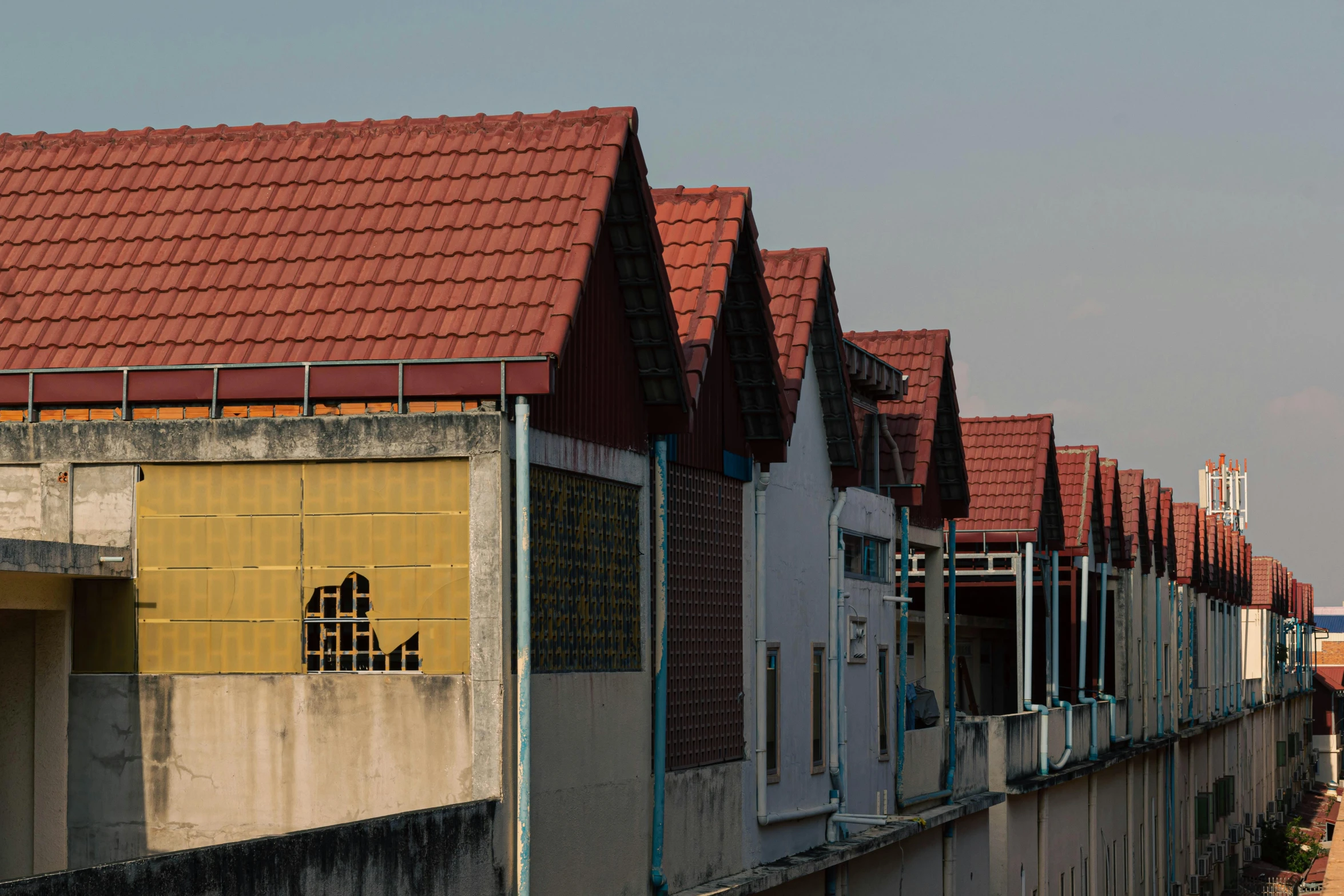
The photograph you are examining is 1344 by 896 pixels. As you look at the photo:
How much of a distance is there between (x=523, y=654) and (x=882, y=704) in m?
11.4

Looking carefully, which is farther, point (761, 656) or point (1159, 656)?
point (1159, 656)

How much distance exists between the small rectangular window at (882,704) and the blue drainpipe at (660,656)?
25.7 ft

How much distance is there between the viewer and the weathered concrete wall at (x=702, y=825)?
582 inches

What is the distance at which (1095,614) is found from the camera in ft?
128

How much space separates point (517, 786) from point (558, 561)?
1.69 metres

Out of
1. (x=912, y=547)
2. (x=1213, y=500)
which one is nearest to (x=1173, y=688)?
(x=912, y=547)

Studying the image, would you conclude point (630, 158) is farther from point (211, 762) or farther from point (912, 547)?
point (912, 547)

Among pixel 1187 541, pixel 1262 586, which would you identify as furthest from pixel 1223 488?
pixel 1187 541

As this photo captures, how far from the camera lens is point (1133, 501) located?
131 feet

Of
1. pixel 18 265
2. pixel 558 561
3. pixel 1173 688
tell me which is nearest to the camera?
pixel 558 561

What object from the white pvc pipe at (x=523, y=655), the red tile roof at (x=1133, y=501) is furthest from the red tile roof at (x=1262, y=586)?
the white pvc pipe at (x=523, y=655)

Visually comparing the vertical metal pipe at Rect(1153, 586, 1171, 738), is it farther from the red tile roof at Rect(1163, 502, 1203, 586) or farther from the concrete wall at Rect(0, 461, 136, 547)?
the concrete wall at Rect(0, 461, 136, 547)

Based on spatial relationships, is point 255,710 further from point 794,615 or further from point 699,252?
point 794,615

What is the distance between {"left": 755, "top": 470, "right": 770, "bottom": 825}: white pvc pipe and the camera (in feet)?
55.8
